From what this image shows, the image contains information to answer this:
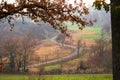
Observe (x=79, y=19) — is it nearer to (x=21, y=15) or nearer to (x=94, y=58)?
(x=21, y=15)

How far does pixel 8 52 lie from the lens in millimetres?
80188

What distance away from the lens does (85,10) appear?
53.0 ft

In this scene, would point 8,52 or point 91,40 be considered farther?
point 91,40

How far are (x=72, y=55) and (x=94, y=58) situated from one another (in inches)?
905

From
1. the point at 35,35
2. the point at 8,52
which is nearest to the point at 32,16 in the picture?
the point at 8,52

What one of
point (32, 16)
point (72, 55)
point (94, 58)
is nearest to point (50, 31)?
point (72, 55)

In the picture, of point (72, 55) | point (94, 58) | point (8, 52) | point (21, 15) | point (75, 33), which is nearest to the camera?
point (21, 15)

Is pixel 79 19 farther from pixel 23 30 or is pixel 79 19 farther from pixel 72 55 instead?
pixel 23 30

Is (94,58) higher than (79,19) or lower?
lower

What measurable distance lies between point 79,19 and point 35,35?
5128 inches

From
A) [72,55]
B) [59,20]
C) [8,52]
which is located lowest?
[72,55]

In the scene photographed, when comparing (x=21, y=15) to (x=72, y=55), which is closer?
(x=21, y=15)
